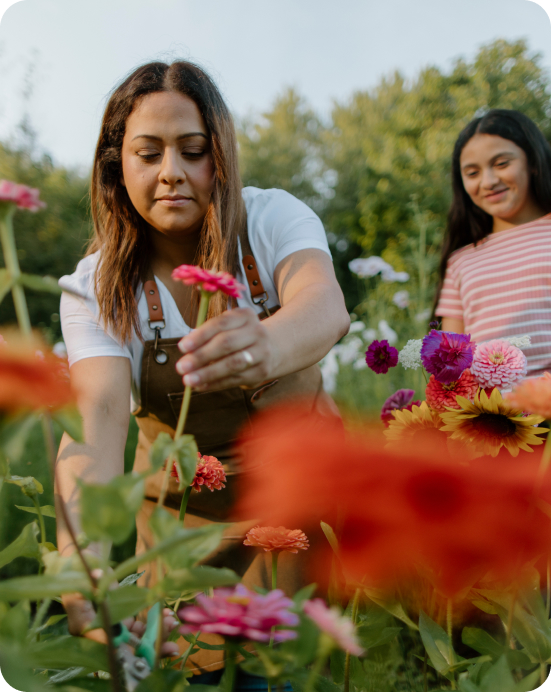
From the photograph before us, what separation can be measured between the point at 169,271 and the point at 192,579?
66cm

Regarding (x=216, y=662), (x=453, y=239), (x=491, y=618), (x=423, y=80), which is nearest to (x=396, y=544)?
(x=491, y=618)

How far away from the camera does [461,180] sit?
127cm

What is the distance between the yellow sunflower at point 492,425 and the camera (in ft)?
1.34

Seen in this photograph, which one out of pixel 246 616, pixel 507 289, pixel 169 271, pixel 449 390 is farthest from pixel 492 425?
pixel 507 289

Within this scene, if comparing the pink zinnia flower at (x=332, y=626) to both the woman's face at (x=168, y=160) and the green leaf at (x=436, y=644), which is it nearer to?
the green leaf at (x=436, y=644)

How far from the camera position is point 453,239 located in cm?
125

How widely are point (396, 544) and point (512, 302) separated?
0.82 m

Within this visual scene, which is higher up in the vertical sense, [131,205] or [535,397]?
[131,205]

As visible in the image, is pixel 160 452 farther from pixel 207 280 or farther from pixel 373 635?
pixel 373 635

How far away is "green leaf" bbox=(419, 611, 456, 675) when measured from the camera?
390 mm

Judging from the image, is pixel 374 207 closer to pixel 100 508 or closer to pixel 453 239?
pixel 453 239

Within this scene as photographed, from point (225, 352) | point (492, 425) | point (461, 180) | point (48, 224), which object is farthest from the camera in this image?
point (48, 224)

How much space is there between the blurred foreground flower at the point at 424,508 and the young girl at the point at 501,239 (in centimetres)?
68

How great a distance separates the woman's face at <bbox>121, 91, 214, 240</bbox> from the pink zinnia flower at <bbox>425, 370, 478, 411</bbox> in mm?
402
